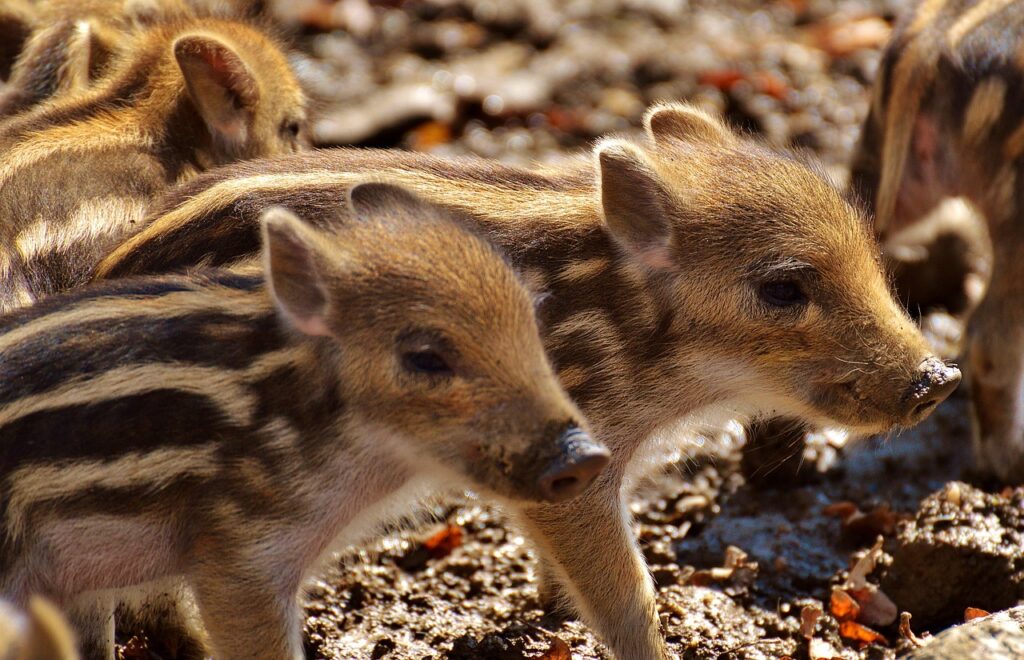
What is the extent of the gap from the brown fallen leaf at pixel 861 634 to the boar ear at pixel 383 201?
1658 mm

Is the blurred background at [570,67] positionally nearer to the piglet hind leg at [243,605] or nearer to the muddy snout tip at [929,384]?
the muddy snout tip at [929,384]

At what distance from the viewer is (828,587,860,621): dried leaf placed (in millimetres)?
4020

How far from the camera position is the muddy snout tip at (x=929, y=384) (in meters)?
3.54

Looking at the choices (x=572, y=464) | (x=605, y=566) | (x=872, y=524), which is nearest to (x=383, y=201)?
(x=572, y=464)

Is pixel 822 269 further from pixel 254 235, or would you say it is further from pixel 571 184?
pixel 254 235

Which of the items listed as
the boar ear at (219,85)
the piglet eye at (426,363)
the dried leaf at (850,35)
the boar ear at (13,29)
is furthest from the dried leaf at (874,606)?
the dried leaf at (850,35)

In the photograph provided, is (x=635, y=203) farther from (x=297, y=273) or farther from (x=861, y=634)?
(x=861, y=634)

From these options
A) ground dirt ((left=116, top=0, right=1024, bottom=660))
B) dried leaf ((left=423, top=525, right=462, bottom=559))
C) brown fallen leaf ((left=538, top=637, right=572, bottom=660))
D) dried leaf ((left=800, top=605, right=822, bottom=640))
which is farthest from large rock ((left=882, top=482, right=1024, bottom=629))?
dried leaf ((left=423, top=525, right=462, bottom=559))

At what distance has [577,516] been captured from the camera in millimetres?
3637

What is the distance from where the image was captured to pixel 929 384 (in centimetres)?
354

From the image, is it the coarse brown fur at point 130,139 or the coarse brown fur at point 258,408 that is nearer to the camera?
the coarse brown fur at point 258,408

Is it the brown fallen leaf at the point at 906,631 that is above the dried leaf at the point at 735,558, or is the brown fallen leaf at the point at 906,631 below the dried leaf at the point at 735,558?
above

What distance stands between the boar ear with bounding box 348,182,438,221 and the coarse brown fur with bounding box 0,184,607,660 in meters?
0.05

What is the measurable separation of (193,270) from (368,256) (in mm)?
506
